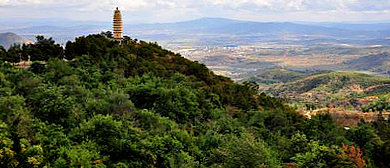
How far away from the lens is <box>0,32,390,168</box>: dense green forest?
19844 mm

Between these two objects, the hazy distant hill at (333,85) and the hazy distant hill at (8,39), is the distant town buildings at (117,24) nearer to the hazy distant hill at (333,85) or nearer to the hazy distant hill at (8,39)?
the hazy distant hill at (333,85)

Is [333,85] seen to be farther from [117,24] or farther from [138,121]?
[138,121]

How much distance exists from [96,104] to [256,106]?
19.5 metres

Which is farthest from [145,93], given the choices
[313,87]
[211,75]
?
[313,87]

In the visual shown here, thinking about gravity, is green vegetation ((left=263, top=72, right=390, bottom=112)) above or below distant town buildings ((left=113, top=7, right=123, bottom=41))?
below

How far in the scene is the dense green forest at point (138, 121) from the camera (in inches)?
781

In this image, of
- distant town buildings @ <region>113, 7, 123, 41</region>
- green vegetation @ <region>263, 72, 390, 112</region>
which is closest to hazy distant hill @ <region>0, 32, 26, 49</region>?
green vegetation @ <region>263, 72, 390, 112</region>

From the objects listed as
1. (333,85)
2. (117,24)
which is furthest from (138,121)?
(333,85)

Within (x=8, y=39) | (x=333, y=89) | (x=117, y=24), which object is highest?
(x=117, y=24)

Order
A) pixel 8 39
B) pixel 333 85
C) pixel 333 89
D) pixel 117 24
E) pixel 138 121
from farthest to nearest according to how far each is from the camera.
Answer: pixel 8 39 < pixel 333 85 < pixel 333 89 < pixel 117 24 < pixel 138 121

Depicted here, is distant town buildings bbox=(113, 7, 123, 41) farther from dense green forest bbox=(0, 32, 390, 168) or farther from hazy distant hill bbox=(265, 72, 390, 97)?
hazy distant hill bbox=(265, 72, 390, 97)

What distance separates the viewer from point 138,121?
25500mm

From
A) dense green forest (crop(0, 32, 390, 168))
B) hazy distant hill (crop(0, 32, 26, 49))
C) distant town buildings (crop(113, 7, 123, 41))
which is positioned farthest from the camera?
hazy distant hill (crop(0, 32, 26, 49))

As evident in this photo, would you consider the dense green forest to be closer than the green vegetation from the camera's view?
Yes
